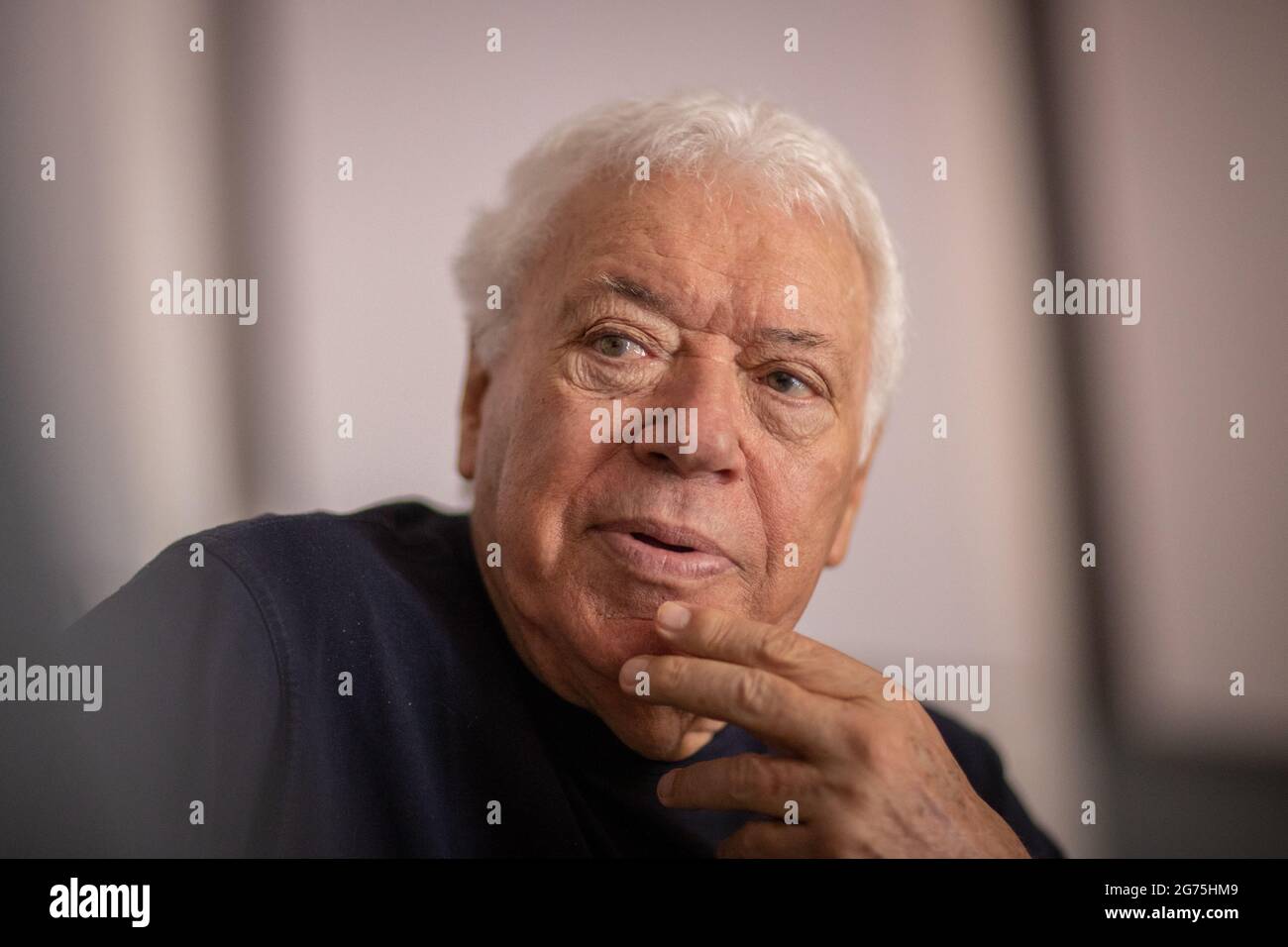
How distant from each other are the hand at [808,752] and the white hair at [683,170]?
48 centimetres

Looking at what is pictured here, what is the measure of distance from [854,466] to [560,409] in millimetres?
465

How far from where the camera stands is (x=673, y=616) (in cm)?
115

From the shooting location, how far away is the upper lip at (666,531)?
3.79 feet

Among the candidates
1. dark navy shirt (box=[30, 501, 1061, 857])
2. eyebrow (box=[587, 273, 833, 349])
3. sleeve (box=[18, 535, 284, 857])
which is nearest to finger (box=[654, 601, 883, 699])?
dark navy shirt (box=[30, 501, 1061, 857])

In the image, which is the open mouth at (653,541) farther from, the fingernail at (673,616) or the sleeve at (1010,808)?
the sleeve at (1010,808)

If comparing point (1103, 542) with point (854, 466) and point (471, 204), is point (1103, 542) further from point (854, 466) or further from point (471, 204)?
point (471, 204)

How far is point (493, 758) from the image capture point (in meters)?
1.24

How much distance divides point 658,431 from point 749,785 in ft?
1.45

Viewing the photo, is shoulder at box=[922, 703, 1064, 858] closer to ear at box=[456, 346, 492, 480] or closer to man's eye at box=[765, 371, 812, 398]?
man's eye at box=[765, 371, 812, 398]

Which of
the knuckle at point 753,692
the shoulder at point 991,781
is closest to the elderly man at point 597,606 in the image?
the knuckle at point 753,692

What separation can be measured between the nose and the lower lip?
10cm
